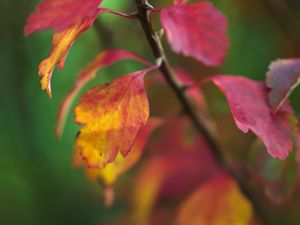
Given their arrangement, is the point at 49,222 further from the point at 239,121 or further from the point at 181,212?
the point at 239,121

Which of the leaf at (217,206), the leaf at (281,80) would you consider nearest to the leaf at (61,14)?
the leaf at (281,80)

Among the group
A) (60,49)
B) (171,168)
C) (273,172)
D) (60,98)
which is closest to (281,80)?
(273,172)

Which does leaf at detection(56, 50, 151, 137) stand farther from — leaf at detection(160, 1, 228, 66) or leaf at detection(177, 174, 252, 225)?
leaf at detection(177, 174, 252, 225)

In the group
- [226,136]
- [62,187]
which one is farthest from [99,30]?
[62,187]

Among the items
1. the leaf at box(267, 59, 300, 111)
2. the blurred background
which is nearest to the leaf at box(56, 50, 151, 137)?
the leaf at box(267, 59, 300, 111)

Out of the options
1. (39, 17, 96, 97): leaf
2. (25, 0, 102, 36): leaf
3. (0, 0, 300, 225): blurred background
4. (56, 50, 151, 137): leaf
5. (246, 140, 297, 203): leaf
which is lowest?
(0, 0, 300, 225): blurred background

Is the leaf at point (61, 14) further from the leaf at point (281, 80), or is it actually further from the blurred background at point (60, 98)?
the blurred background at point (60, 98)

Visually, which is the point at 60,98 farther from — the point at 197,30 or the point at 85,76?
the point at 197,30
